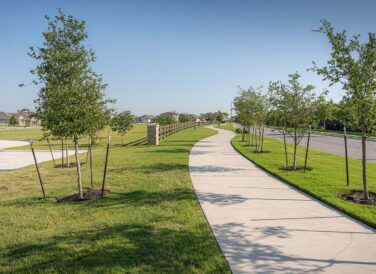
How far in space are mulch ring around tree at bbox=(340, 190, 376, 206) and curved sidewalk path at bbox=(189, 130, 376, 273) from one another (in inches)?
37.4

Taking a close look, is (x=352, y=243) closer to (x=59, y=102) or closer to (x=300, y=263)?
(x=300, y=263)

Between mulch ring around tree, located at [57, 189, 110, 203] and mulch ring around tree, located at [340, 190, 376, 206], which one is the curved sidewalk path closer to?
mulch ring around tree, located at [340, 190, 376, 206]

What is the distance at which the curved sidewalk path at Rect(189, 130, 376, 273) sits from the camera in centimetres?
459

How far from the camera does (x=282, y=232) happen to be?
19.3 feet

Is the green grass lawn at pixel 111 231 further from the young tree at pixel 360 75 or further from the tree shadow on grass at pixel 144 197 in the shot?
the young tree at pixel 360 75

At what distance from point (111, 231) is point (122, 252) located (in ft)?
3.43

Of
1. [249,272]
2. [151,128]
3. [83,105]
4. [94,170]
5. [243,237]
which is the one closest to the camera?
[249,272]

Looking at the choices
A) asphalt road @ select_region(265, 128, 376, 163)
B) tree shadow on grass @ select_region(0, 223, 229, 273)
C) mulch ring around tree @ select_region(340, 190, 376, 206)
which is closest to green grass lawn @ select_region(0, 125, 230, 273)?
tree shadow on grass @ select_region(0, 223, 229, 273)

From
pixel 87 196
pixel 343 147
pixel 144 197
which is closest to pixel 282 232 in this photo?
pixel 144 197

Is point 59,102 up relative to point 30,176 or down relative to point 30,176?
up

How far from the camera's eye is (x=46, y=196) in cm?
880

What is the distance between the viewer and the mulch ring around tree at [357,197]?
789cm

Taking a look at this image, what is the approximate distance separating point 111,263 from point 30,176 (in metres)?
9.07

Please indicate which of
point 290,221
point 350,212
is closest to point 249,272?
point 290,221
